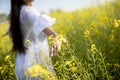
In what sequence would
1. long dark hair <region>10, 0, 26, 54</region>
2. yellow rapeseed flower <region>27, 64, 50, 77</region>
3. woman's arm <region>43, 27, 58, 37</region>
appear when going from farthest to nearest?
long dark hair <region>10, 0, 26, 54</region>, woman's arm <region>43, 27, 58, 37</region>, yellow rapeseed flower <region>27, 64, 50, 77</region>

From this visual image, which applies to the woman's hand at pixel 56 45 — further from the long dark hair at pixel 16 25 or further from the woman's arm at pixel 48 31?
the long dark hair at pixel 16 25

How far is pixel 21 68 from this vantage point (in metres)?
3.75

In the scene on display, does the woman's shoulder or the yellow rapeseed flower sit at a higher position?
the woman's shoulder

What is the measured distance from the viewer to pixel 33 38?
12.3 feet

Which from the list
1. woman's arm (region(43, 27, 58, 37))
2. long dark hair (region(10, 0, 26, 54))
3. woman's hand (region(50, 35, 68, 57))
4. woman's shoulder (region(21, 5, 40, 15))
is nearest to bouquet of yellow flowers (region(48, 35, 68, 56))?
woman's hand (region(50, 35, 68, 57))

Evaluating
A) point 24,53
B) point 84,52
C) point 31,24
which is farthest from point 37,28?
point 84,52

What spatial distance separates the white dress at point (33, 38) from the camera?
3609mm

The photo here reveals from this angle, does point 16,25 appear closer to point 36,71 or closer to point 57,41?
point 57,41

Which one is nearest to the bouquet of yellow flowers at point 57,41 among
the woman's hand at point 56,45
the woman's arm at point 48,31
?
the woman's hand at point 56,45

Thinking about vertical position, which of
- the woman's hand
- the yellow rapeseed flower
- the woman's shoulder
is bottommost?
the yellow rapeseed flower

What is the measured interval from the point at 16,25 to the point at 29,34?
14cm

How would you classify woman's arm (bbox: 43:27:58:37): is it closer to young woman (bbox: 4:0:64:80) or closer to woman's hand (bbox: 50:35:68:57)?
young woman (bbox: 4:0:64:80)

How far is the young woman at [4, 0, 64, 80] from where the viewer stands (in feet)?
11.9

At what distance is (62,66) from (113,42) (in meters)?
1.65
